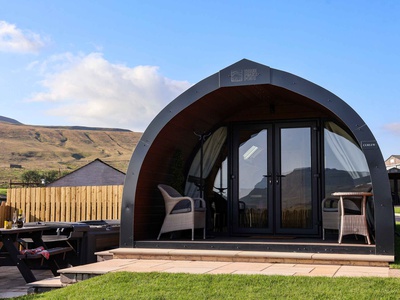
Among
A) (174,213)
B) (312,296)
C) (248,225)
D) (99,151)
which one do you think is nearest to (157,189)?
(174,213)

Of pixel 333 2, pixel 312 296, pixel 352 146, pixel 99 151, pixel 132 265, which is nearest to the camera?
pixel 312 296

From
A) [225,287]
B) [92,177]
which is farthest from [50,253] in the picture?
[92,177]

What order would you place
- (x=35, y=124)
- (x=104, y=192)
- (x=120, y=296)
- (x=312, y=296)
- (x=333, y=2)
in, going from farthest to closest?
1. (x=35, y=124)
2. (x=104, y=192)
3. (x=333, y=2)
4. (x=120, y=296)
5. (x=312, y=296)

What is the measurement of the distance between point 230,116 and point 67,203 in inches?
208

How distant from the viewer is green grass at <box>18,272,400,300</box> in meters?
4.80

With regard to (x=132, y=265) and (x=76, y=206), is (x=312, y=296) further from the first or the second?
(x=76, y=206)

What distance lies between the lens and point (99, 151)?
283 feet

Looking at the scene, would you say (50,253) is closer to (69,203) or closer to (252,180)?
(252,180)

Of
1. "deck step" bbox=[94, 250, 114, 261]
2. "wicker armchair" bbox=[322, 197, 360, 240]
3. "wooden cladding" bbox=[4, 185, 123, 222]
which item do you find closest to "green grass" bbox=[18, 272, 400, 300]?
"deck step" bbox=[94, 250, 114, 261]

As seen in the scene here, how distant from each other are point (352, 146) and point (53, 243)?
5154 millimetres

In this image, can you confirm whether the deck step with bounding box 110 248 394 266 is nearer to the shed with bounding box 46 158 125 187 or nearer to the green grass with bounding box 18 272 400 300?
the green grass with bounding box 18 272 400 300

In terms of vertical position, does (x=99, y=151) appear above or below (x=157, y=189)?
above

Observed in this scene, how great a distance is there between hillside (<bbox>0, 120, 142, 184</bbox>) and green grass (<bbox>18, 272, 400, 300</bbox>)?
186ft

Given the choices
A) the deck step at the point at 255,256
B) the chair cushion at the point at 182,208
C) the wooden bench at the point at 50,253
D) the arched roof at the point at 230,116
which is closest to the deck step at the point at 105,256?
the deck step at the point at 255,256
